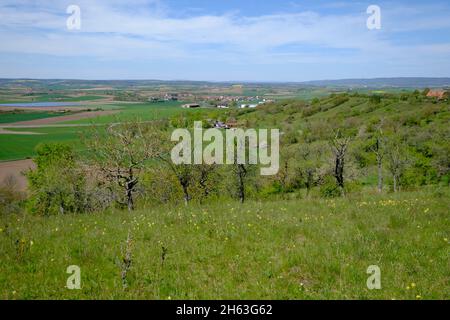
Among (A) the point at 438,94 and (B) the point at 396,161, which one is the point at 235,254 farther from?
(A) the point at 438,94

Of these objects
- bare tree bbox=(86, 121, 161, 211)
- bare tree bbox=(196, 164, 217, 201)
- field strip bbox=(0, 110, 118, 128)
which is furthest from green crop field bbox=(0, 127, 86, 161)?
bare tree bbox=(86, 121, 161, 211)

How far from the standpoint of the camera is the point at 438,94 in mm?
118500

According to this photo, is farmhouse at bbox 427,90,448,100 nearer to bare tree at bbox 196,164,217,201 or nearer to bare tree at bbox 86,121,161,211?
bare tree at bbox 196,164,217,201

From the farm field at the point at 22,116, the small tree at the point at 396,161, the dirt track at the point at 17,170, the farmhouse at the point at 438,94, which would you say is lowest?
the dirt track at the point at 17,170

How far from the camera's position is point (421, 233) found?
909cm

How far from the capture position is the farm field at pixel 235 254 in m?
6.48

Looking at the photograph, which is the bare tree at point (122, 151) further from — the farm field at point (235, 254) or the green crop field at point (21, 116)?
the green crop field at point (21, 116)

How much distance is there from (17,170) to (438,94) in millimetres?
123312

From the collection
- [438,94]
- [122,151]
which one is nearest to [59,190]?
[122,151]

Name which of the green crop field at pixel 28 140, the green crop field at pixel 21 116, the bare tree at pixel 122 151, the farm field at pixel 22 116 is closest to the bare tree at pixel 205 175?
the bare tree at pixel 122 151

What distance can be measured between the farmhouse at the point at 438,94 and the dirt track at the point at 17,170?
116m

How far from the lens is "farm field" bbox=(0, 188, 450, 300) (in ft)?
21.3
